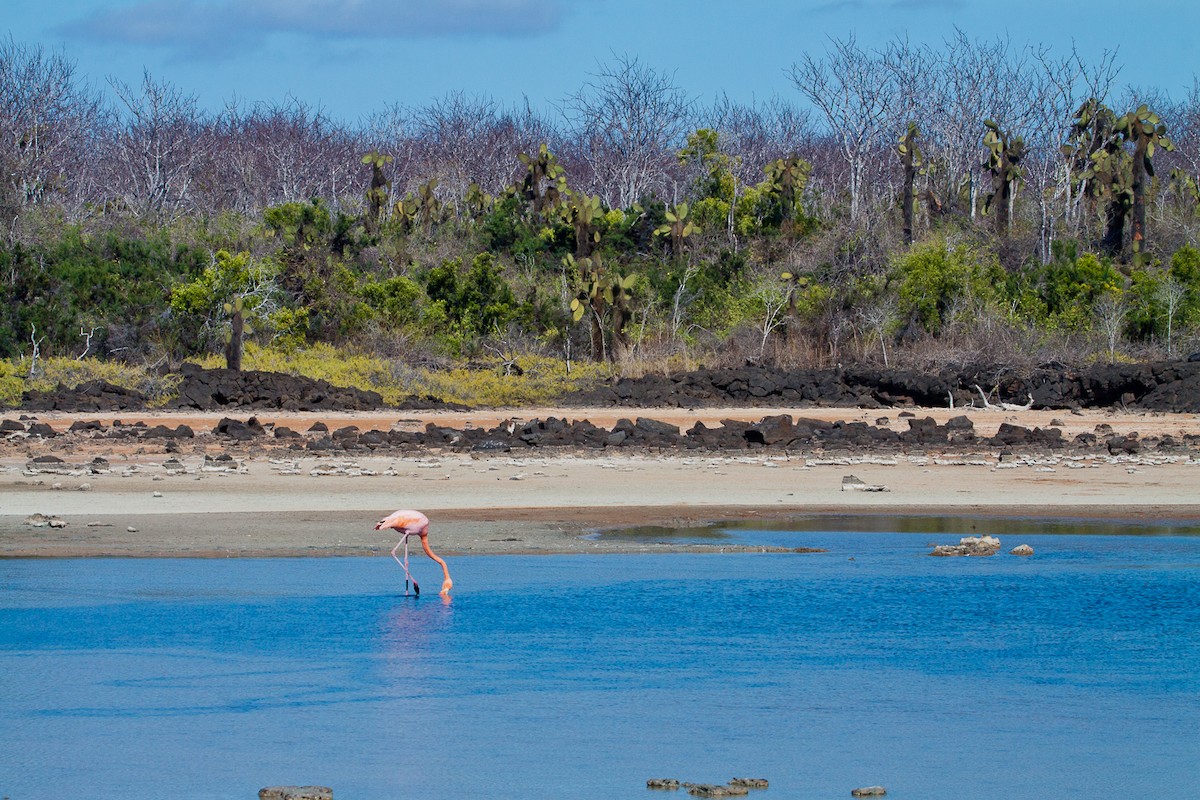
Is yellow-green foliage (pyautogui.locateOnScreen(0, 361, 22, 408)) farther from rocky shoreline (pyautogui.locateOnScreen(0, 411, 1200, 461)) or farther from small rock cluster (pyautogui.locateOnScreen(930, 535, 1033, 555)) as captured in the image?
small rock cluster (pyautogui.locateOnScreen(930, 535, 1033, 555))

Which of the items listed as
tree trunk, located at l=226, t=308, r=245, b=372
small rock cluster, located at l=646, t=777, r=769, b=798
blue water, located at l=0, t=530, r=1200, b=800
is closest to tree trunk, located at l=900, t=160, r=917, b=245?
tree trunk, located at l=226, t=308, r=245, b=372

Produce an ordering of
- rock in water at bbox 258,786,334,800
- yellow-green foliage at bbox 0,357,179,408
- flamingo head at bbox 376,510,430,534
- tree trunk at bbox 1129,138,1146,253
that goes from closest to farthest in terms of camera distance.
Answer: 1. rock in water at bbox 258,786,334,800
2. flamingo head at bbox 376,510,430,534
3. yellow-green foliage at bbox 0,357,179,408
4. tree trunk at bbox 1129,138,1146,253

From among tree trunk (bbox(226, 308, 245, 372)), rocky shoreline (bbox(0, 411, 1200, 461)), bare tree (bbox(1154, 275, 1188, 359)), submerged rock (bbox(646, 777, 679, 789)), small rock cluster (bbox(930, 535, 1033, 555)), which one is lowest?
submerged rock (bbox(646, 777, 679, 789))

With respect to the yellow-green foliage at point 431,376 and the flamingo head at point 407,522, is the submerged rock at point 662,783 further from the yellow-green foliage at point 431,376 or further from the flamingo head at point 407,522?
the yellow-green foliage at point 431,376

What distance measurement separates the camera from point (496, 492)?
17781 mm

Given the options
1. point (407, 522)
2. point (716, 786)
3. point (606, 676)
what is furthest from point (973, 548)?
point (716, 786)

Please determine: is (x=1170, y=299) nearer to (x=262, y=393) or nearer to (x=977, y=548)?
(x=262, y=393)

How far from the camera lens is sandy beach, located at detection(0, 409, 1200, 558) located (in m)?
14.2

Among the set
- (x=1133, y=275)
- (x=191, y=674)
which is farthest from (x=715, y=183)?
(x=191, y=674)

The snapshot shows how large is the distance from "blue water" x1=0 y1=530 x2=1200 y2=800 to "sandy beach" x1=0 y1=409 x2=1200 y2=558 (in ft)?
3.46

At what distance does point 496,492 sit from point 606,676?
879 cm

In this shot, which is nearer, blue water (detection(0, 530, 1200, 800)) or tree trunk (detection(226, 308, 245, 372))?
blue water (detection(0, 530, 1200, 800))

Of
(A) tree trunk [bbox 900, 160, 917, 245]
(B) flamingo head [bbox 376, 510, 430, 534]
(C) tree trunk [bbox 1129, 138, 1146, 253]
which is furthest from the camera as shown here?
(A) tree trunk [bbox 900, 160, 917, 245]

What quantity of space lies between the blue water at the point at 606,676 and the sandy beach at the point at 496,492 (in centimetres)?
105
